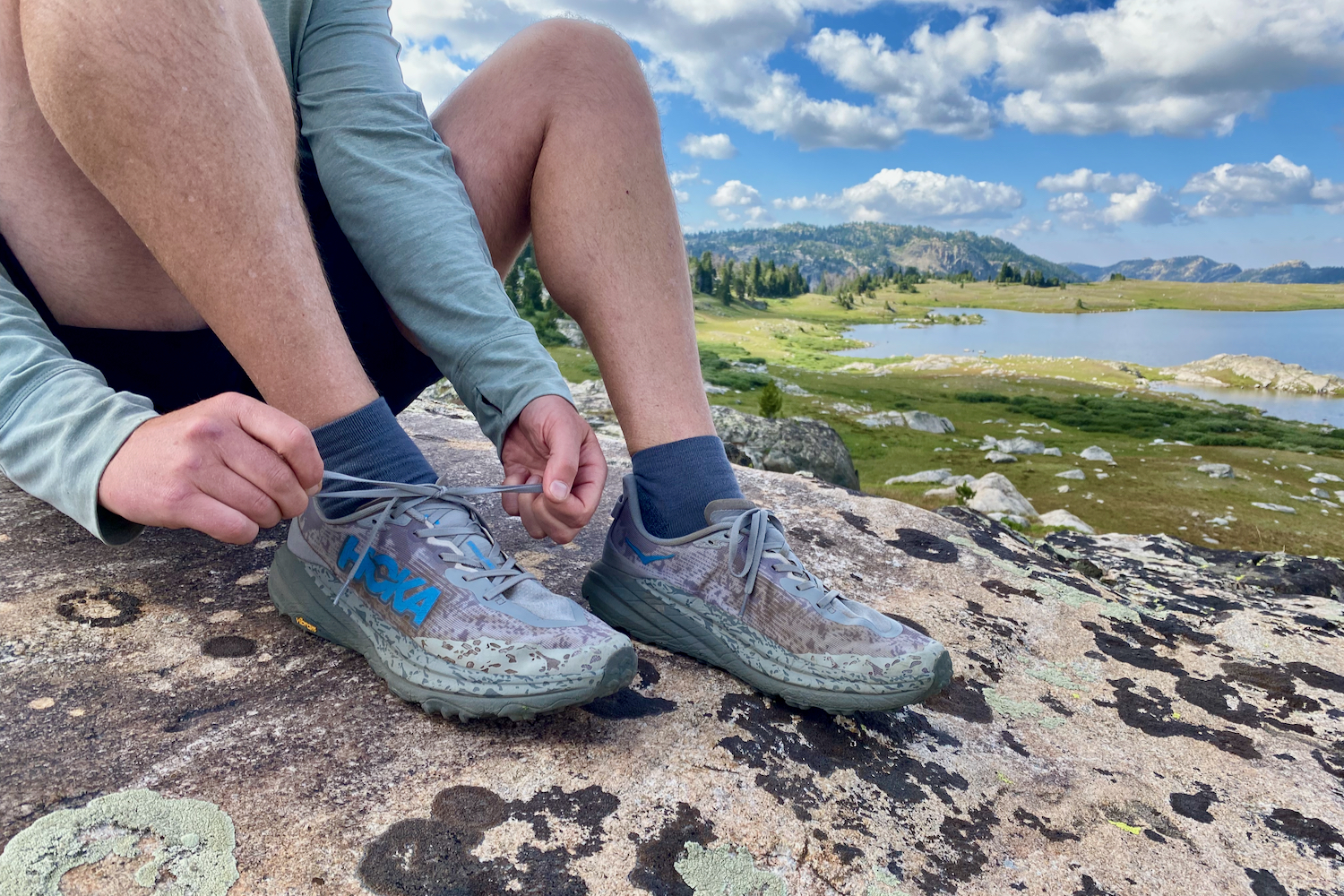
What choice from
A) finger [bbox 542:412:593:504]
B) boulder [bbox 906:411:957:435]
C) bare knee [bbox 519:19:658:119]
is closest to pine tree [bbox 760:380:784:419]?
boulder [bbox 906:411:957:435]

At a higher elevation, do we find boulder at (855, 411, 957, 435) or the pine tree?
the pine tree

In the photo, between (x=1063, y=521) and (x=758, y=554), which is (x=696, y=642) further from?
(x=1063, y=521)

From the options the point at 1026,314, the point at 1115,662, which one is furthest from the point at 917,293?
the point at 1115,662

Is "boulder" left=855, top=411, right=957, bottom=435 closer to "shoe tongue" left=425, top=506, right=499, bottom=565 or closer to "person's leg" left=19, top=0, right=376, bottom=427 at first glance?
"shoe tongue" left=425, top=506, right=499, bottom=565

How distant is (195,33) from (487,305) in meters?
0.75

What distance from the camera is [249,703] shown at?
1480 millimetres

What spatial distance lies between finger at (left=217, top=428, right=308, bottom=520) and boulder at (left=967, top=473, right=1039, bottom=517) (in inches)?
457

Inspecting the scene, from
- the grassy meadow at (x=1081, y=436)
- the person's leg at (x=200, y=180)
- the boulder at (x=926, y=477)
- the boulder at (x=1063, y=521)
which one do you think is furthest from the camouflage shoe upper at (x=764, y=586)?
the boulder at (x=926, y=477)

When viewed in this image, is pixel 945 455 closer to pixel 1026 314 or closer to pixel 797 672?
pixel 797 672

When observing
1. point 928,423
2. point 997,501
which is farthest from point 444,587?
point 928,423

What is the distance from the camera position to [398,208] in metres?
1.86

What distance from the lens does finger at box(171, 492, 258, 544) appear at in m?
1.20

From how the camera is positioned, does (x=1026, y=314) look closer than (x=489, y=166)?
No

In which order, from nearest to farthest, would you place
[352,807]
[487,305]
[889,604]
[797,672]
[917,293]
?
[352,807], [797,672], [487,305], [889,604], [917,293]
